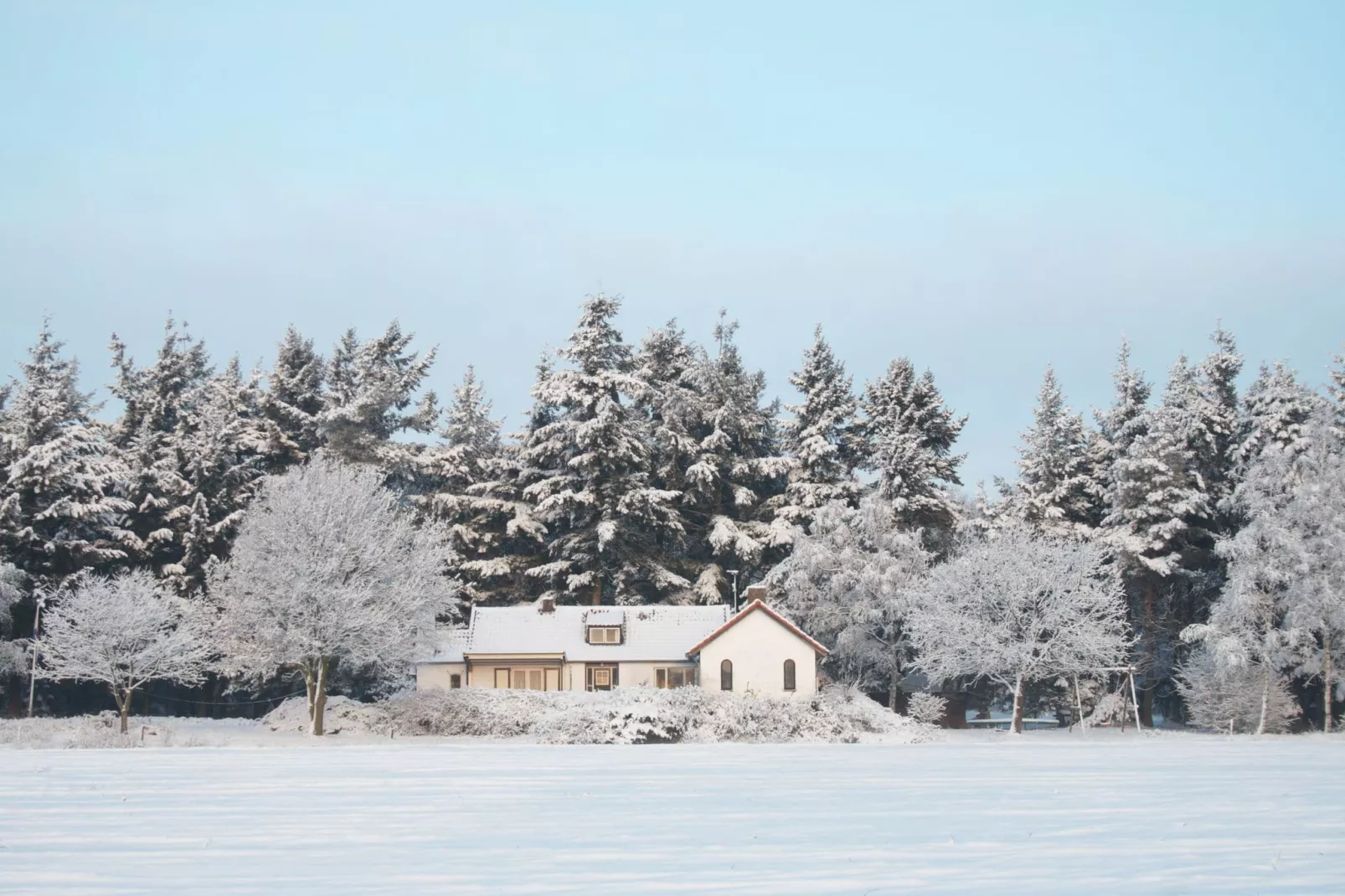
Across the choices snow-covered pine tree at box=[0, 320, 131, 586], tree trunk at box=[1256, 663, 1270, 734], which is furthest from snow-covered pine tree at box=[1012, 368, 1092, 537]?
snow-covered pine tree at box=[0, 320, 131, 586]

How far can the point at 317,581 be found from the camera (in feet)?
129

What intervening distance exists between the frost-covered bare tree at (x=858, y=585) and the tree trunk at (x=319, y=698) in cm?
1986

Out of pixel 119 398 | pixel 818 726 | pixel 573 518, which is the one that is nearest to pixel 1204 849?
pixel 818 726

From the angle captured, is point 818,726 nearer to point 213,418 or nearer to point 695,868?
point 695,868

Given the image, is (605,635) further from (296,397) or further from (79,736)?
(79,736)

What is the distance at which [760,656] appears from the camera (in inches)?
1909

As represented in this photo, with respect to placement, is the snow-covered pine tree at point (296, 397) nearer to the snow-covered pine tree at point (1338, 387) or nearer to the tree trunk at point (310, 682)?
the tree trunk at point (310, 682)

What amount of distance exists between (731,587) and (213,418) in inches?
1005

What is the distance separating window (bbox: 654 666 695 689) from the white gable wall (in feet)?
9.98

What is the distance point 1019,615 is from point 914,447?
9992 mm

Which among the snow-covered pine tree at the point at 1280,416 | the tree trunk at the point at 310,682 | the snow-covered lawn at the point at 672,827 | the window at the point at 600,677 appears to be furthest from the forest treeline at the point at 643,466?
the snow-covered lawn at the point at 672,827

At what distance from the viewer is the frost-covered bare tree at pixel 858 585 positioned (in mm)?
48750

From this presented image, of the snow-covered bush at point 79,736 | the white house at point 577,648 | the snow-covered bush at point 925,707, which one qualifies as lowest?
the snow-covered bush at point 79,736

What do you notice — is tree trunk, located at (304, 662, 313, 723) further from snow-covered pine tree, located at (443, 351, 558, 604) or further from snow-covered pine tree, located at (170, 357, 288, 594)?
snow-covered pine tree, located at (443, 351, 558, 604)
